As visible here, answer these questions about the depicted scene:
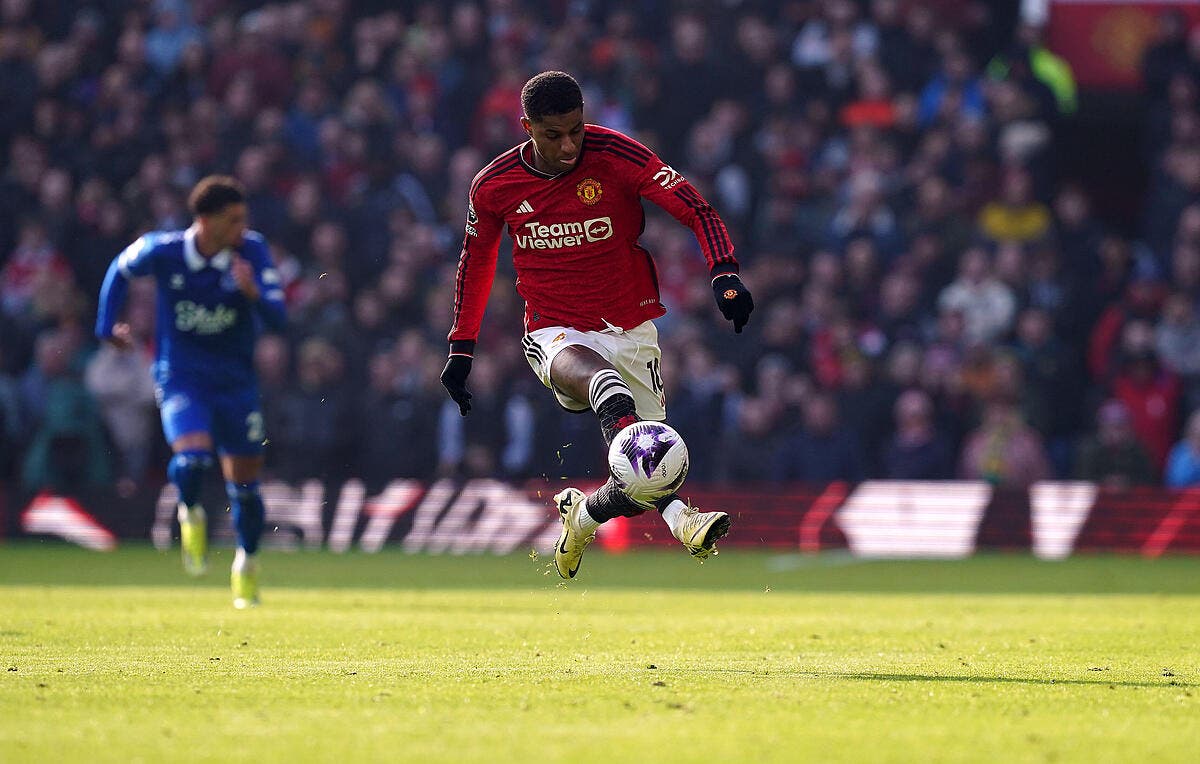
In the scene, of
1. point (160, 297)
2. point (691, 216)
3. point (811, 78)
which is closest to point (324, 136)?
point (811, 78)

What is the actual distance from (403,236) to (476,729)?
15011 mm

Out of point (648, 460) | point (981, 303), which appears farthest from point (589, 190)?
point (981, 303)

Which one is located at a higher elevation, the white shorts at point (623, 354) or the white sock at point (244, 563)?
the white shorts at point (623, 354)

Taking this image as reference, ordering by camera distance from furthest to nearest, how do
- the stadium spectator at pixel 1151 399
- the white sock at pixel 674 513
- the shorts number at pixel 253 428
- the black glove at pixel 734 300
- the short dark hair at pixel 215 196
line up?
1. the stadium spectator at pixel 1151 399
2. the shorts number at pixel 253 428
3. the short dark hair at pixel 215 196
4. the white sock at pixel 674 513
5. the black glove at pixel 734 300

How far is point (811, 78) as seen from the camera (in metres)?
21.8

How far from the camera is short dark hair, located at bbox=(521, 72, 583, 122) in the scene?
884cm

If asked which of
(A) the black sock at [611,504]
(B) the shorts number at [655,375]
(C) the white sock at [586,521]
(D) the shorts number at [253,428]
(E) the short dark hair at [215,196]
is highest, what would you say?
(E) the short dark hair at [215,196]

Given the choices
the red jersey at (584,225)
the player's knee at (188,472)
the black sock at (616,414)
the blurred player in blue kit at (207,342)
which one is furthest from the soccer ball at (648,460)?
the player's knee at (188,472)

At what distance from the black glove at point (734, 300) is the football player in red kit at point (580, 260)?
0.28 m

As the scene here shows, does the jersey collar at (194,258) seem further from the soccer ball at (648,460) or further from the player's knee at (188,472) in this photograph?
the soccer ball at (648,460)

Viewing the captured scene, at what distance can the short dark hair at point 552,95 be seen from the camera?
29.0 feet

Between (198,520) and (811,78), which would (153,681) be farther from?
(811,78)

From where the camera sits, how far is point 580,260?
30.8 ft

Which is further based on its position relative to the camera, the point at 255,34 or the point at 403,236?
the point at 255,34
